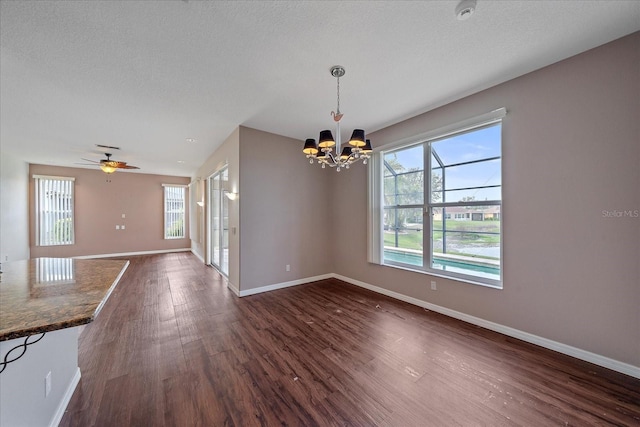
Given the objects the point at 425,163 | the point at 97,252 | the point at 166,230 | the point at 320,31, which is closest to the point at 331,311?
the point at 425,163

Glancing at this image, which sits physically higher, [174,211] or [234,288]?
[174,211]

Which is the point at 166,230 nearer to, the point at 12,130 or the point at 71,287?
the point at 12,130

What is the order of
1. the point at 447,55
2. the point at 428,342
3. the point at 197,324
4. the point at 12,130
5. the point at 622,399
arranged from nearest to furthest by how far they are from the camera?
the point at 622,399 → the point at 447,55 → the point at 428,342 → the point at 197,324 → the point at 12,130

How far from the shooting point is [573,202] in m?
2.18

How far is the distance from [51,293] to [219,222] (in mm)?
4319

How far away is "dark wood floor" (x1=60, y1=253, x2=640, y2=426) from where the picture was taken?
156cm

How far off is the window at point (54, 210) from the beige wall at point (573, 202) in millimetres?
9754

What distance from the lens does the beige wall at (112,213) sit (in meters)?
6.62

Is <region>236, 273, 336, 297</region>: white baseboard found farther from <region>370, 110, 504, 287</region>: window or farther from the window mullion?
the window mullion

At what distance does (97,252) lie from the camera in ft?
23.0

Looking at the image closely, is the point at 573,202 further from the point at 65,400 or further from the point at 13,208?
the point at 13,208

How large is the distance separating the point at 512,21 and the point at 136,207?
9.45m

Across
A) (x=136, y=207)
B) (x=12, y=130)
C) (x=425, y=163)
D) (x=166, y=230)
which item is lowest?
(x=166, y=230)

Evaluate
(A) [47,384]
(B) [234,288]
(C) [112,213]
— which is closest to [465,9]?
(A) [47,384]
